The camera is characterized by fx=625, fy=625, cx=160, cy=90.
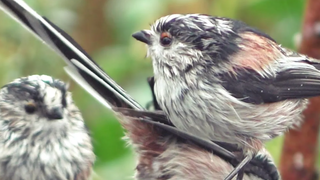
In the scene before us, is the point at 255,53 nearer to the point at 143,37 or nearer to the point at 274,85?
the point at 274,85

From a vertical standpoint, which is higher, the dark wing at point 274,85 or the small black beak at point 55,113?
the small black beak at point 55,113

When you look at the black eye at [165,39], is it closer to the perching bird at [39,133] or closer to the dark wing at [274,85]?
the dark wing at [274,85]

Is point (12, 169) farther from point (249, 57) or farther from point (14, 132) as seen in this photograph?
point (249, 57)

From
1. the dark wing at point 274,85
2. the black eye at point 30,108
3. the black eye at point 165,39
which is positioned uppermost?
the black eye at point 165,39

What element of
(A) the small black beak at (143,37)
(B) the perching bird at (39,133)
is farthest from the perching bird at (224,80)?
(B) the perching bird at (39,133)

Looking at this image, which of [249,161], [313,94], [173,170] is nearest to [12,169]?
[173,170]

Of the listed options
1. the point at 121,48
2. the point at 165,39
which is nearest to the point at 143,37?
the point at 165,39
